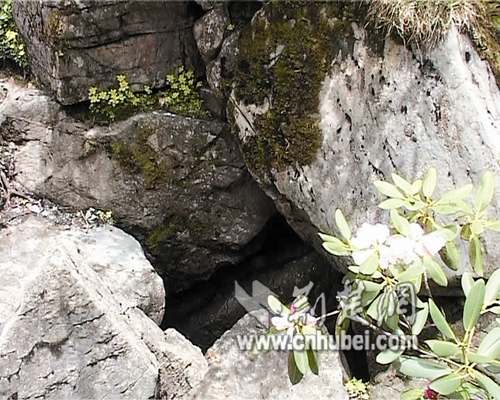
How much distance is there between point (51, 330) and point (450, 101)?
178cm

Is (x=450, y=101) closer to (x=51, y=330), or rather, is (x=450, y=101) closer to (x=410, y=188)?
(x=410, y=188)

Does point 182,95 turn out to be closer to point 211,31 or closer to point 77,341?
point 211,31

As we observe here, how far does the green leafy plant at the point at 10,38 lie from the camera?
11.8 ft

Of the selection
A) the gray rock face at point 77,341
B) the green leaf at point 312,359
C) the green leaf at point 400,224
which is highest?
the green leaf at point 400,224

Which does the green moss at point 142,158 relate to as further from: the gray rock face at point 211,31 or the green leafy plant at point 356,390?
the green leafy plant at point 356,390

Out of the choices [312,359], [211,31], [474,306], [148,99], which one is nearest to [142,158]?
[148,99]

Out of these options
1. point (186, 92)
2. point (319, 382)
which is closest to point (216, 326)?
point (319, 382)

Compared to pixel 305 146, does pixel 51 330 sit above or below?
below

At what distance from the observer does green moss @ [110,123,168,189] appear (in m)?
3.54

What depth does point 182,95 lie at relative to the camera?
3621 millimetres

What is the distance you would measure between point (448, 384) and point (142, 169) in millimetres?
2381

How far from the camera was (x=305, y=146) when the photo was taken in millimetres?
2992

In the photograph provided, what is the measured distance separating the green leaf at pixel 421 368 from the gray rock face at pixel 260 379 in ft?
4.69

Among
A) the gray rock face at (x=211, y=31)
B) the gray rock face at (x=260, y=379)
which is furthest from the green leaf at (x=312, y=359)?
the gray rock face at (x=211, y=31)
